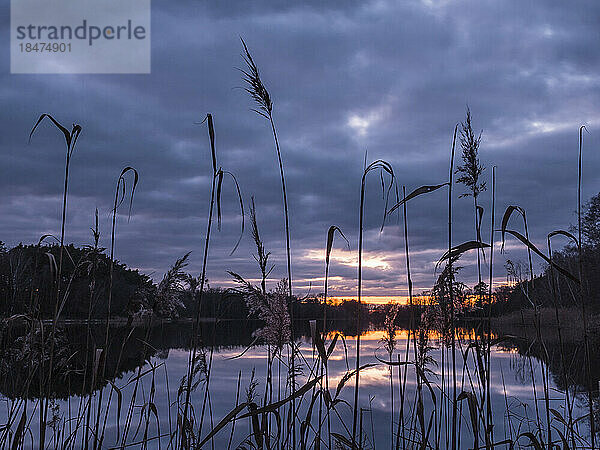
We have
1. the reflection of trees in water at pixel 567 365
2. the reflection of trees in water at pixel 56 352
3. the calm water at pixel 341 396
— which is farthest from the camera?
the calm water at pixel 341 396

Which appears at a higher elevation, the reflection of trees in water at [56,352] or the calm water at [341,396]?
the reflection of trees in water at [56,352]

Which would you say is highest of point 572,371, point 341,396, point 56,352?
point 56,352

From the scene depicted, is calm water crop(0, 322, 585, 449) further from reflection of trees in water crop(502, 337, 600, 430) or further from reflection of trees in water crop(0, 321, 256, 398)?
reflection of trees in water crop(502, 337, 600, 430)

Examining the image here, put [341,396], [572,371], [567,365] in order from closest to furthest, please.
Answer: [572,371] < [567,365] < [341,396]

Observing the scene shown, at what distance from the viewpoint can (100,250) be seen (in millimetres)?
3279

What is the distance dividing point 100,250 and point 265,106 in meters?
1.53

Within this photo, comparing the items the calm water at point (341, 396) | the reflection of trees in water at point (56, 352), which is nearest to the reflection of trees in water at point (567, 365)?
the calm water at point (341, 396)

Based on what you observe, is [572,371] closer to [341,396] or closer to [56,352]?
[341,396]

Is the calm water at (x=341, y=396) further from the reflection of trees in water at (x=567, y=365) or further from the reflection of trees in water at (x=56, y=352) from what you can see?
the reflection of trees in water at (x=567, y=365)

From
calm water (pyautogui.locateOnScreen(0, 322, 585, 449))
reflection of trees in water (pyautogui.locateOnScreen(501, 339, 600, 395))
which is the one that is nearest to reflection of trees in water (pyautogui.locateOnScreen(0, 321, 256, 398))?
calm water (pyautogui.locateOnScreen(0, 322, 585, 449))

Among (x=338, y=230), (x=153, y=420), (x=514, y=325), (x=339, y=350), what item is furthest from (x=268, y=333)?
(x=514, y=325)

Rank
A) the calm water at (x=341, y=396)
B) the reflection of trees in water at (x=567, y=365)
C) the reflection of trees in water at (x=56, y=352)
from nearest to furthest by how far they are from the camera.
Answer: the reflection of trees in water at (x=56, y=352)
the reflection of trees in water at (x=567, y=365)
the calm water at (x=341, y=396)

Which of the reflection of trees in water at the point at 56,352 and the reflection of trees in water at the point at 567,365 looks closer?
the reflection of trees in water at the point at 56,352

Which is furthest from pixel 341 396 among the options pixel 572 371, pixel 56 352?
pixel 56 352
